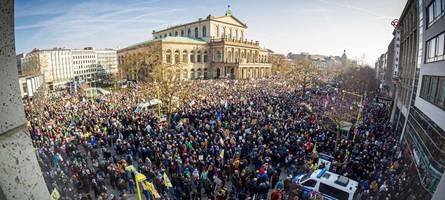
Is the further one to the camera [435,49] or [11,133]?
[435,49]

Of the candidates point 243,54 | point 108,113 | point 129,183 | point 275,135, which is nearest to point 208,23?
point 243,54

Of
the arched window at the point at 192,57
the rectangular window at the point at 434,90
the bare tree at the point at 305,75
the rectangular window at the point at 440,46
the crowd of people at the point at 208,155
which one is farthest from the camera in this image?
the arched window at the point at 192,57

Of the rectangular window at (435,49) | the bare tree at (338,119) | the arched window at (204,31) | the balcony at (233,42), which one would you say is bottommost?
the bare tree at (338,119)

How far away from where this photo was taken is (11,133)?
1674mm

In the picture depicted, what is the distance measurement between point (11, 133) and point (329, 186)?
37.3 ft

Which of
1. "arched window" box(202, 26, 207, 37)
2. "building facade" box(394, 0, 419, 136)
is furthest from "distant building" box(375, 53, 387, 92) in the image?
"arched window" box(202, 26, 207, 37)

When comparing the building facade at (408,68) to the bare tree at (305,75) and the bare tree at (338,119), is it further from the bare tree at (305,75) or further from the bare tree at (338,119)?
the bare tree at (305,75)

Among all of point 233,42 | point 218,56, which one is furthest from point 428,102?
point 218,56

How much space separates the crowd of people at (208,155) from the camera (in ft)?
36.7

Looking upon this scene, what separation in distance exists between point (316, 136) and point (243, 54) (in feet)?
189

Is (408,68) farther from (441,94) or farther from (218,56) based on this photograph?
(218,56)

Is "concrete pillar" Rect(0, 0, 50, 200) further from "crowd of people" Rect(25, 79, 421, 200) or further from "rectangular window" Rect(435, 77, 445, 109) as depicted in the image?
"rectangular window" Rect(435, 77, 445, 109)

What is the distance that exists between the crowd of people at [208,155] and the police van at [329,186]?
48cm

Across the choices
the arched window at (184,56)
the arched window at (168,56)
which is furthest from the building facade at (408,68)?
the arched window at (184,56)
